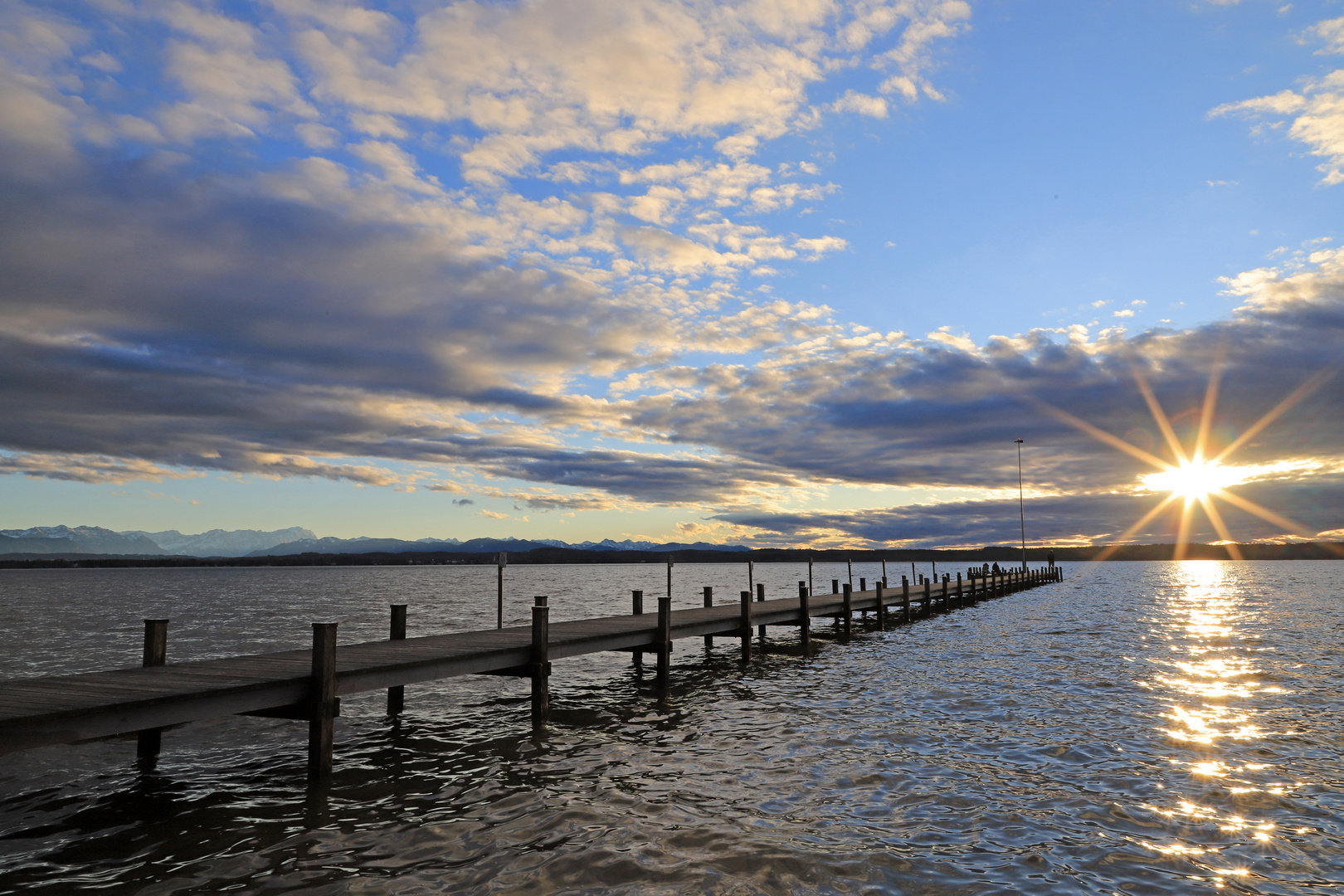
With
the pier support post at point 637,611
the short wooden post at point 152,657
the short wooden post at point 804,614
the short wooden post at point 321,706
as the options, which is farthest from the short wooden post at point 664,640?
the short wooden post at point 152,657

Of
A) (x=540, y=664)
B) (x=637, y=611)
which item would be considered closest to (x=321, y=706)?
(x=540, y=664)

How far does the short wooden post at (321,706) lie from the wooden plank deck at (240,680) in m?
0.20

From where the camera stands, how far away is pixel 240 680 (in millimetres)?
10516

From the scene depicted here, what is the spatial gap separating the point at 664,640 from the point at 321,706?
8787 mm

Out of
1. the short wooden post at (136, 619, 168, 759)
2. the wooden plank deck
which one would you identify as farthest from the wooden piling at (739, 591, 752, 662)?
the short wooden post at (136, 619, 168, 759)

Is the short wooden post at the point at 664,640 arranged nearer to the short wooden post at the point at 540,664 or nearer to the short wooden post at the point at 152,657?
the short wooden post at the point at 540,664

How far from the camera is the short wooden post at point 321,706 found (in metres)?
10.6

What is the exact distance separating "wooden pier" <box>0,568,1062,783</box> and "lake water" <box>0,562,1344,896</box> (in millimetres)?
1054

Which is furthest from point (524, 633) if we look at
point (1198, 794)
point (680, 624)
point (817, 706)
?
point (1198, 794)

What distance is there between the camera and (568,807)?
31.2 feet

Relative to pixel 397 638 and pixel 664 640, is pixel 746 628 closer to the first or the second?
pixel 664 640

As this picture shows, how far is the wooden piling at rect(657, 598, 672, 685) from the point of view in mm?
17797

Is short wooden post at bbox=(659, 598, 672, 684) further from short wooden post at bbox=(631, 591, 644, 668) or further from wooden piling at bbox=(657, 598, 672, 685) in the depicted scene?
short wooden post at bbox=(631, 591, 644, 668)

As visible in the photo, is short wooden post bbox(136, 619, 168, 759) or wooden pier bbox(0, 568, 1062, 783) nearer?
wooden pier bbox(0, 568, 1062, 783)
